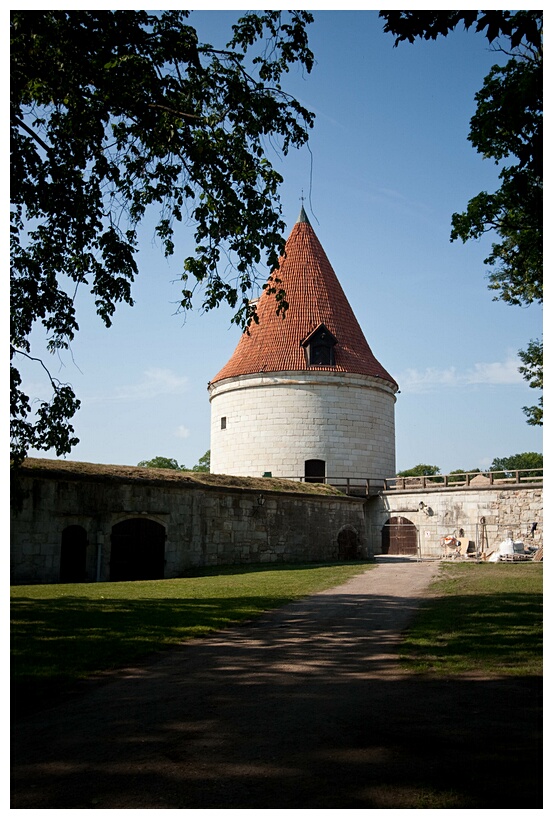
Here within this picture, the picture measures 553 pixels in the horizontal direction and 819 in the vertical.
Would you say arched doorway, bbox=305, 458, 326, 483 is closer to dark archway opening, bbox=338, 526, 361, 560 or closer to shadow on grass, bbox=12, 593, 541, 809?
dark archway opening, bbox=338, 526, 361, 560

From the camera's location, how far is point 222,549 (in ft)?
68.0

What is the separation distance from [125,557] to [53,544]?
7.72 ft

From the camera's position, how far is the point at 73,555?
17.2 m

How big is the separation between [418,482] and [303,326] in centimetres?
942

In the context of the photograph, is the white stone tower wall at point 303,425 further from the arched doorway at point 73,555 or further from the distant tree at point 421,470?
the distant tree at point 421,470

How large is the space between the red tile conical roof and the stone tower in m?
0.06

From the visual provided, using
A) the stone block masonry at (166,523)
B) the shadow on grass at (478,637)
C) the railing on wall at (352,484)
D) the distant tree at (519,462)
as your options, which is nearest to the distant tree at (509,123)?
the shadow on grass at (478,637)

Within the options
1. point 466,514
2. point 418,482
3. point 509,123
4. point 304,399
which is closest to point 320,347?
point 304,399

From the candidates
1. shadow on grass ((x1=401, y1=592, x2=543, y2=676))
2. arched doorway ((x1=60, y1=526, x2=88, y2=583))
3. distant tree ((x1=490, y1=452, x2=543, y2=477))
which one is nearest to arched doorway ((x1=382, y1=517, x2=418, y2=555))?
arched doorway ((x1=60, y1=526, x2=88, y2=583))

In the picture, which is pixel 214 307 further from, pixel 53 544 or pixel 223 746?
pixel 53 544

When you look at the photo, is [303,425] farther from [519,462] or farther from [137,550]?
[519,462]

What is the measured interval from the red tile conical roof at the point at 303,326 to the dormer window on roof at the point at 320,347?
21 cm

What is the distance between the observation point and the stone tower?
32312mm

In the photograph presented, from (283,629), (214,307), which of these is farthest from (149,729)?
(214,307)
